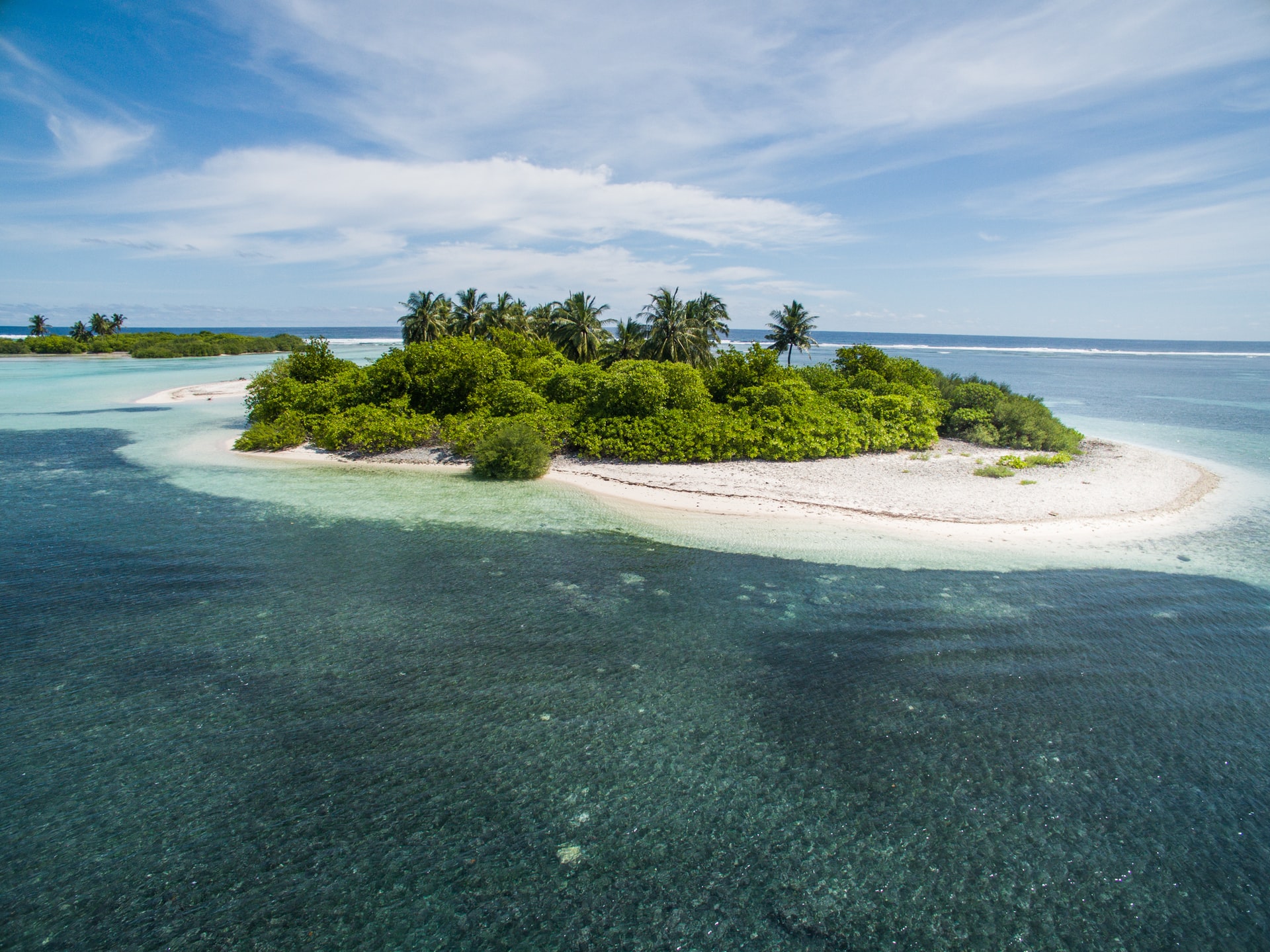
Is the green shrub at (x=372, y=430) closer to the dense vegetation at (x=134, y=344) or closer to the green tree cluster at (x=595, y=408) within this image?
the green tree cluster at (x=595, y=408)

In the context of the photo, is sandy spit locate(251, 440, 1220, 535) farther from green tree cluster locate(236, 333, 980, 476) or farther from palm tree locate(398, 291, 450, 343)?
palm tree locate(398, 291, 450, 343)

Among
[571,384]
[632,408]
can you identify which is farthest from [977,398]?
[571,384]

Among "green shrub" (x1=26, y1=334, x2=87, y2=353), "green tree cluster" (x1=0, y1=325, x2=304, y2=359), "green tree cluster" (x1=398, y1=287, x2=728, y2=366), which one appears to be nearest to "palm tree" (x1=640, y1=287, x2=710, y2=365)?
"green tree cluster" (x1=398, y1=287, x2=728, y2=366)

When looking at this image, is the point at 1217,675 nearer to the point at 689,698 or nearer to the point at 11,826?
the point at 689,698

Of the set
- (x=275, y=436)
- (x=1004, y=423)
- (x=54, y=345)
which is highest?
(x=54, y=345)

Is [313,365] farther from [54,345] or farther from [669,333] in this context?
[54,345]

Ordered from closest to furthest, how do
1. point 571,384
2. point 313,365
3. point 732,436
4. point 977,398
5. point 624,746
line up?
point 624,746 < point 732,436 < point 571,384 < point 977,398 < point 313,365

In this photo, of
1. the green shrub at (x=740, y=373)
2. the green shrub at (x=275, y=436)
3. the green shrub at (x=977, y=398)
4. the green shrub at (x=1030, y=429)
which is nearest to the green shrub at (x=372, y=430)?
the green shrub at (x=275, y=436)
